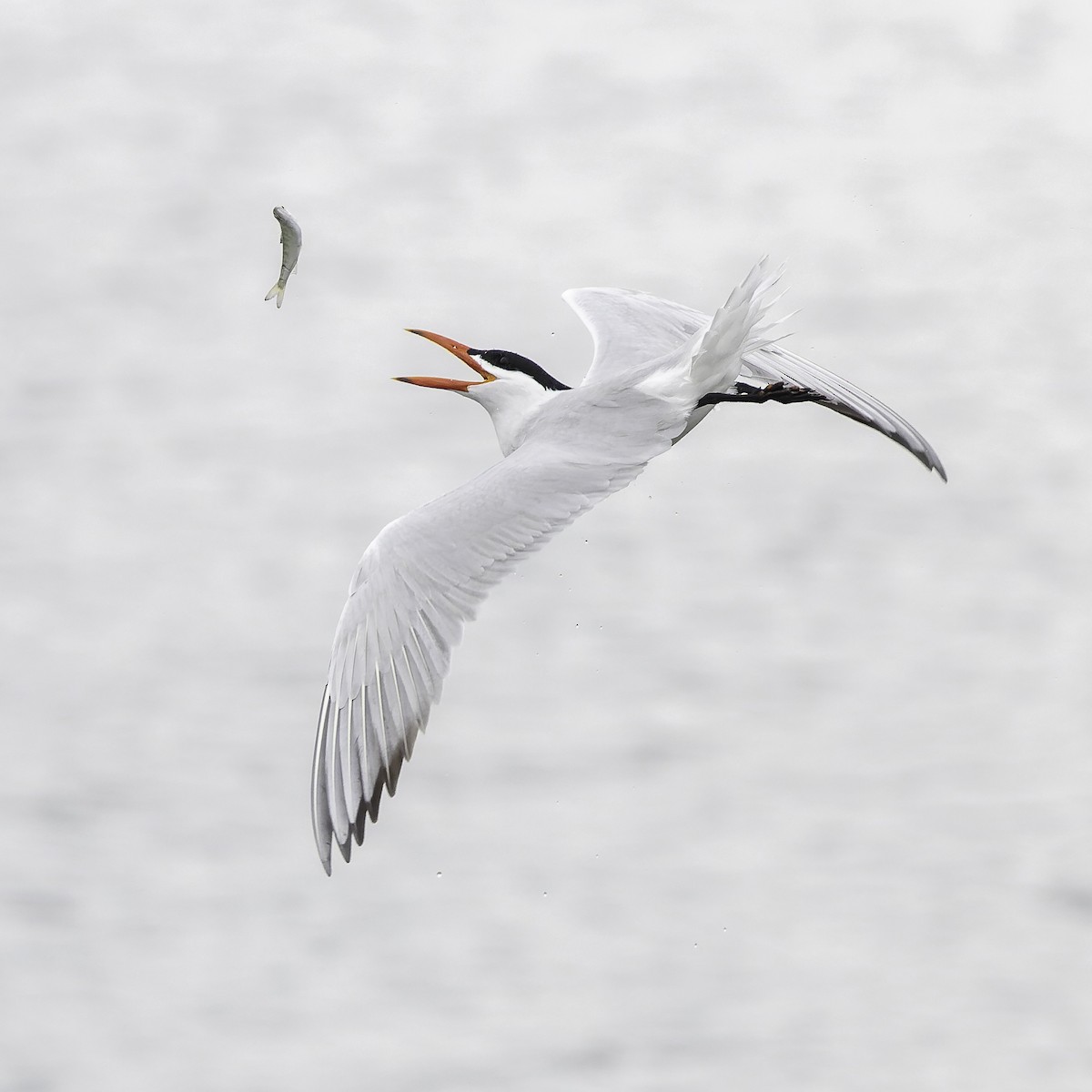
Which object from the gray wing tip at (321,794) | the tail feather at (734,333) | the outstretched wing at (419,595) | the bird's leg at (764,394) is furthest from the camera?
the bird's leg at (764,394)

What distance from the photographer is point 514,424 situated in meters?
6.03

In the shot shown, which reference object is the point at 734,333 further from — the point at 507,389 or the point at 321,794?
the point at 321,794

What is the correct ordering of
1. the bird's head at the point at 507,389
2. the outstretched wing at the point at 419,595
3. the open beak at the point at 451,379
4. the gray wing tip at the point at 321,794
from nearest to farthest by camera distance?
1. the gray wing tip at the point at 321,794
2. the outstretched wing at the point at 419,595
3. the open beak at the point at 451,379
4. the bird's head at the point at 507,389

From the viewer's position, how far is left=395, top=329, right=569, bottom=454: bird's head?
6.05m

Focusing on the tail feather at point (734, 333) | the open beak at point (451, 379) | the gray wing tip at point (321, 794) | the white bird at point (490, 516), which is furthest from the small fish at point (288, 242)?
the gray wing tip at point (321, 794)

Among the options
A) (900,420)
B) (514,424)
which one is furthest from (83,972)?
(900,420)

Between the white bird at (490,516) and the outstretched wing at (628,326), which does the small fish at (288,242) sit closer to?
the white bird at (490,516)

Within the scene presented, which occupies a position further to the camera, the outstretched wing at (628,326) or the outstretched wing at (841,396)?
the outstretched wing at (628,326)

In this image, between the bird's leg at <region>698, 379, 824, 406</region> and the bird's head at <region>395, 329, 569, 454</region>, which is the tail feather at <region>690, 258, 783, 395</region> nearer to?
the bird's leg at <region>698, 379, 824, 406</region>

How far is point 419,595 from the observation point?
514cm

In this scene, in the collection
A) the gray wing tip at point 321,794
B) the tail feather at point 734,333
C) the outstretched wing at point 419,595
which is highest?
the tail feather at point 734,333

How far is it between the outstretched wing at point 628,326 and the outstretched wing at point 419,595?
0.61 meters

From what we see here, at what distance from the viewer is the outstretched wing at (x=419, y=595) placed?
493 cm

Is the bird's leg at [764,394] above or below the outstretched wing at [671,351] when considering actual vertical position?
below
